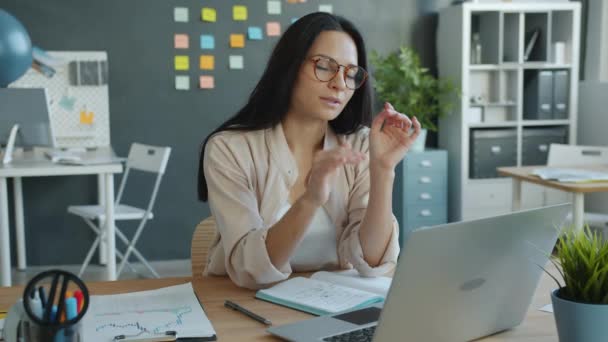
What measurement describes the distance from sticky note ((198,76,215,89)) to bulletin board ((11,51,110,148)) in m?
0.66

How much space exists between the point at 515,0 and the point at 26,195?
3.80 metres

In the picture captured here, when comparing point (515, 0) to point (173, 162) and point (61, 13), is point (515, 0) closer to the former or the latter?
point (173, 162)

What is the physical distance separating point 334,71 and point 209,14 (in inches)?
139

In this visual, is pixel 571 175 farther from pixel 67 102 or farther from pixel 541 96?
pixel 67 102

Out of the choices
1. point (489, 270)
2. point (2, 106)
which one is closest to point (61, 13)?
point (2, 106)

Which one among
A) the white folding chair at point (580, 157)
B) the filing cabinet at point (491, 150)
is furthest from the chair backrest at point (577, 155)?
the filing cabinet at point (491, 150)

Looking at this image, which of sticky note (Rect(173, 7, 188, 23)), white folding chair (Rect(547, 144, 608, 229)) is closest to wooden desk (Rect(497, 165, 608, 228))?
white folding chair (Rect(547, 144, 608, 229))

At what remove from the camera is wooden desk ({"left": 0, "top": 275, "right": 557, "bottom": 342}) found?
1202 mm

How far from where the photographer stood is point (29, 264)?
4.84 metres

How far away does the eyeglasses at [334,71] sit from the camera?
5.40ft

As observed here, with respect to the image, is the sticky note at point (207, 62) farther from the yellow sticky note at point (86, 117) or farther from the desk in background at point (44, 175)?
the desk in background at point (44, 175)

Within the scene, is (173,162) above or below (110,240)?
above

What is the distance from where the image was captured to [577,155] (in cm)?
419

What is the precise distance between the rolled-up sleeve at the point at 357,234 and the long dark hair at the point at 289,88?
0.26 feet
